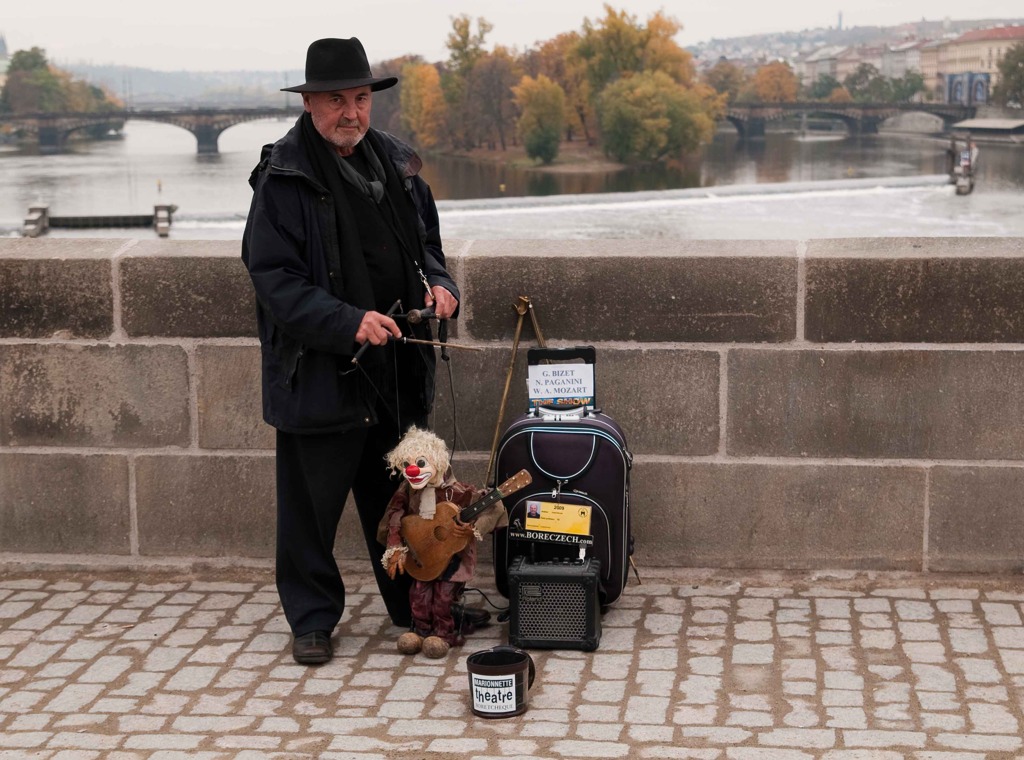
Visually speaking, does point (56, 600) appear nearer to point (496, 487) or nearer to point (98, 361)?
point (98, 361)

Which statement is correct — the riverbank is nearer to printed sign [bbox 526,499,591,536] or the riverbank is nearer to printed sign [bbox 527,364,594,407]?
printed sign [bbox 527,364,594,407]

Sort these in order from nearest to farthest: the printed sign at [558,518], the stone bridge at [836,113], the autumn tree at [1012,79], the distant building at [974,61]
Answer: the printed sign at [558,518]
the stone bridge at [836,113]
the autumn tree at [1012,79]
the distant building at [974,61]

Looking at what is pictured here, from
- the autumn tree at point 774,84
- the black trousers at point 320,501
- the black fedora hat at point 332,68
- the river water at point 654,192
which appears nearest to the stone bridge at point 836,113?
the river water at point 654,192

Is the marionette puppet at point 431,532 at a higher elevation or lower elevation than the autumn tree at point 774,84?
lower

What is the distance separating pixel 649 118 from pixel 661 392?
84.5 metres

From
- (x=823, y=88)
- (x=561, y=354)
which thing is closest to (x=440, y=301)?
(x=561, y=354)

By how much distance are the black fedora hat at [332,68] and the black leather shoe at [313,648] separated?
1.29m

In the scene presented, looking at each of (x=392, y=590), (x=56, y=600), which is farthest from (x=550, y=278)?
(x=56, y=600)

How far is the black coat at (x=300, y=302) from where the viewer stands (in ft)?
10.7

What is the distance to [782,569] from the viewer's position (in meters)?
4.14

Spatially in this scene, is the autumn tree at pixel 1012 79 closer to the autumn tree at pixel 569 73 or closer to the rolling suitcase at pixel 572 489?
the autumn tree at pixel 569 73

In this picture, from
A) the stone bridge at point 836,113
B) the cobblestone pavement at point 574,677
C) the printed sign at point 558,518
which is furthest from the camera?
the stone bridge at point 836,113

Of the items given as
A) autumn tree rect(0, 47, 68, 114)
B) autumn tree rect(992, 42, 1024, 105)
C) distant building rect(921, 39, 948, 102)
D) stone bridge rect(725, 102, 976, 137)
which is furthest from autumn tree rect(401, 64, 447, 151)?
distant building rect(921, 39, 948, 102)

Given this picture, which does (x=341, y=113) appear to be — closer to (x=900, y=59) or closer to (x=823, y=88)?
(x=823, y=88)
